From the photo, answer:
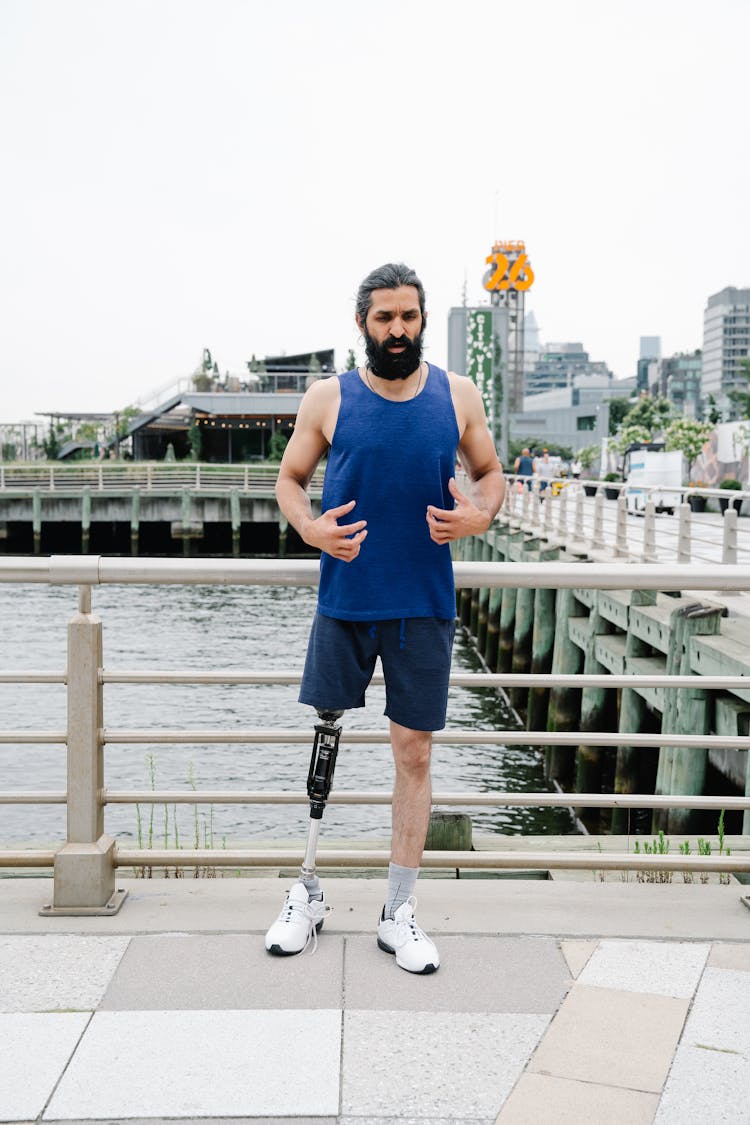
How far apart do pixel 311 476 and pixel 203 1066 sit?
149 cm

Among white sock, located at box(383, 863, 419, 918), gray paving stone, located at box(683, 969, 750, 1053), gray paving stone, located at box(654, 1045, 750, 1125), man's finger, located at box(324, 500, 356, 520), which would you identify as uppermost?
man's finger, located at box(324, 500, 356, 520)

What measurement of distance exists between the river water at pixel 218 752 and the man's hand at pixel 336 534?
1.83 metres

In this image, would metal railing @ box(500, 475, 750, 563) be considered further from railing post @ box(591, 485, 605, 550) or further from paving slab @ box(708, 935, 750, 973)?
paving slab @ box(708, 935, 750, 973)

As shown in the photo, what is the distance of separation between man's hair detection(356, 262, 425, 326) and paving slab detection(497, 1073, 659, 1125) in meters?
1.93

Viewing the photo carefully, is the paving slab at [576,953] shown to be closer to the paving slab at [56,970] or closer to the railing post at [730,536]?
the paving slab at [56,970]

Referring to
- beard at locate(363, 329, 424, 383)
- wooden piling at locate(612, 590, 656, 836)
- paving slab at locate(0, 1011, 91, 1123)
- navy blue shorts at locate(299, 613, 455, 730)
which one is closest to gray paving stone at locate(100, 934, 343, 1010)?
paving slab at locate(0, 1011, 91, 1123)

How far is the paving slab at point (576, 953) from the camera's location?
3062mm

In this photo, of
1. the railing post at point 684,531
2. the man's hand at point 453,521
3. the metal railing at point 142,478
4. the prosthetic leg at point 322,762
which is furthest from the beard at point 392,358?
the metal railing at point 142,478

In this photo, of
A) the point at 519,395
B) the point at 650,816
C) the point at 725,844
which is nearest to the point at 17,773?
the point at 650,816

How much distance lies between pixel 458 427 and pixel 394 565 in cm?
43

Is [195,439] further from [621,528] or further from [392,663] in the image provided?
[392,663]

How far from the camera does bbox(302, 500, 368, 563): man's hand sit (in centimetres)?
297

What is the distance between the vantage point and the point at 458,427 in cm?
317

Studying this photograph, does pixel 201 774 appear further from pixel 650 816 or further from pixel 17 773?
pixel 650 816
